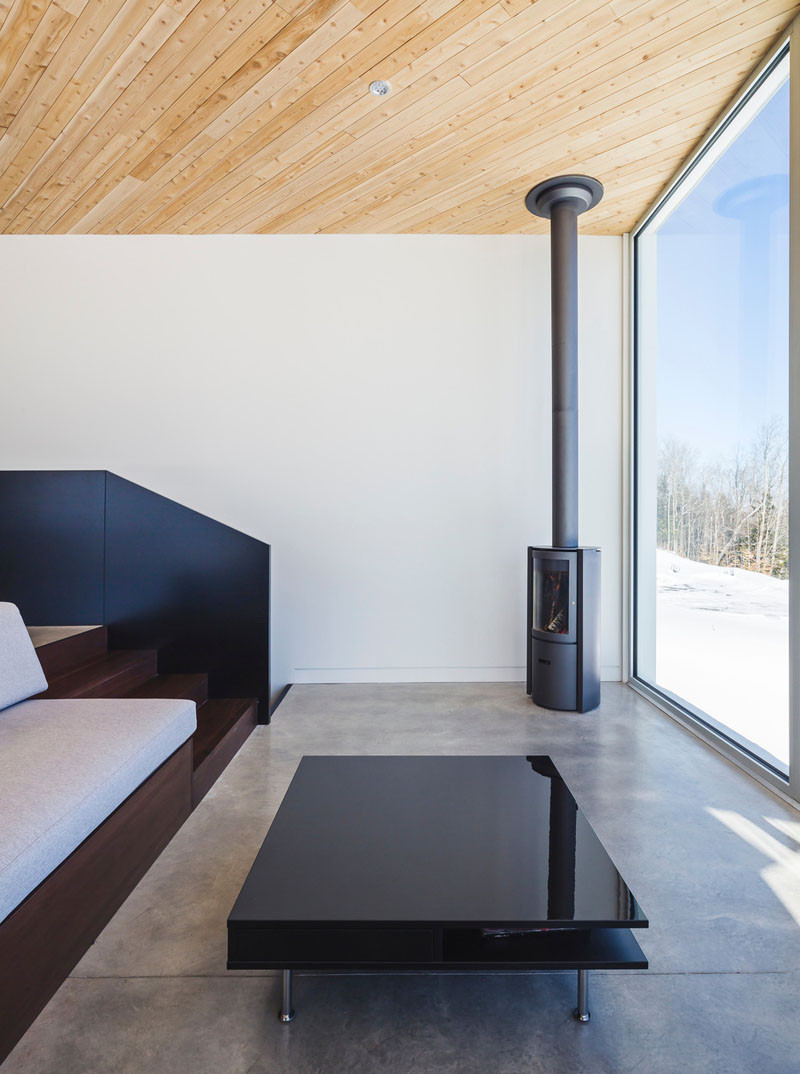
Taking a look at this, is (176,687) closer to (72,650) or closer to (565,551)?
(72,650)

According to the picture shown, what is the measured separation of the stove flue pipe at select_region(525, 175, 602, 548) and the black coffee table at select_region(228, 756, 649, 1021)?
220 centimetres

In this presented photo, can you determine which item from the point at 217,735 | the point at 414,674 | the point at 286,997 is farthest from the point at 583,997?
the point at 414,674

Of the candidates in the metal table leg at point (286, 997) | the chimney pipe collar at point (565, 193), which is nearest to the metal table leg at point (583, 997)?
the metal table leg at point (286, 997)

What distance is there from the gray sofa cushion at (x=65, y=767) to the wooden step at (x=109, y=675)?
1.89ft

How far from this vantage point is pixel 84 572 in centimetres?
351

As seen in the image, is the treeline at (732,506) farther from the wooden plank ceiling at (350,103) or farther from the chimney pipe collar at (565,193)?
the wooden plank ceiling at (350,103)

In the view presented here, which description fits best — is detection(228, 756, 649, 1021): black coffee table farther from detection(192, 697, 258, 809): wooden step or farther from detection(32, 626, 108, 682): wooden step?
detection(32, 626, 108, 682): wooden step

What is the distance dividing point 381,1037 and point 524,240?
435 centimetres

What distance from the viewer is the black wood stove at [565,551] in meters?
3.57

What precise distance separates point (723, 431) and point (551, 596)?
1.29 meters

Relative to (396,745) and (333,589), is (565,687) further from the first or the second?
(333,589)

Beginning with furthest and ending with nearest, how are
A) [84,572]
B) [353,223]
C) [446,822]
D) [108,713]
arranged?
[353,223] < [84,572] < [108,713] < [446,822]

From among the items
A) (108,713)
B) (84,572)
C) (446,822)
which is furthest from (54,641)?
(446,822)

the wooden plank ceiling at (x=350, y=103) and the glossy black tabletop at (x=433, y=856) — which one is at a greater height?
the wooden plank ceiling at (x=350, y=103)
